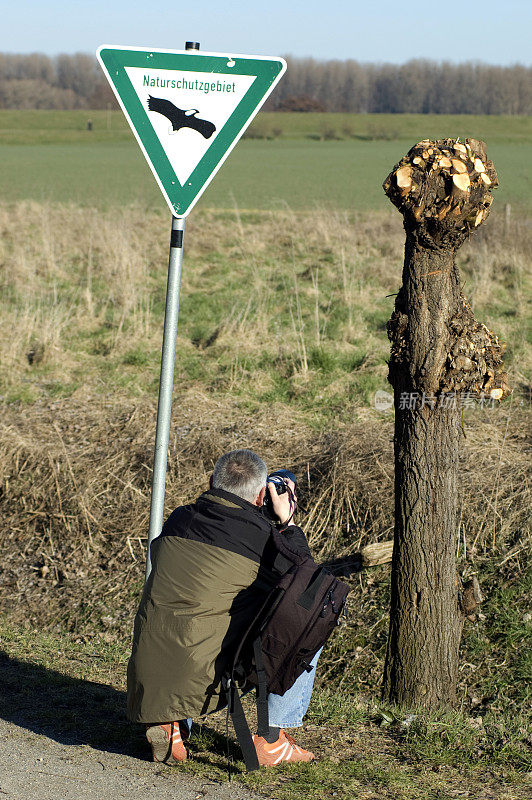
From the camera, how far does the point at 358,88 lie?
384 feet

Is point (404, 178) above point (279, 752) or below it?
above

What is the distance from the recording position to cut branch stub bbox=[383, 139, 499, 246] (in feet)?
12.8

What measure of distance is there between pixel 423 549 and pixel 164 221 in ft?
49.6

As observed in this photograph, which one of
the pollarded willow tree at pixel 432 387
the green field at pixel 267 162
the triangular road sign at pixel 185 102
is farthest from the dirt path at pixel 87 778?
the green field at pixel 267 162

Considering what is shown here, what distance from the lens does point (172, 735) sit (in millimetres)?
3633

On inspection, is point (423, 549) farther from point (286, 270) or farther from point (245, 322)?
point (286, 270)

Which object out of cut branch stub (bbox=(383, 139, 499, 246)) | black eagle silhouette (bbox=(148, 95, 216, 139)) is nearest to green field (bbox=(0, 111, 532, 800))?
cut branch stub (bbox=(383, 139, 499, 246))

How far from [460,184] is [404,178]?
9.6 inches

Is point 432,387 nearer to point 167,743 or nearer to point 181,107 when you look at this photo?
point 181,107

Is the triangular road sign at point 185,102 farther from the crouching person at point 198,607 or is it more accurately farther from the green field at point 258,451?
the green field at point 258,451

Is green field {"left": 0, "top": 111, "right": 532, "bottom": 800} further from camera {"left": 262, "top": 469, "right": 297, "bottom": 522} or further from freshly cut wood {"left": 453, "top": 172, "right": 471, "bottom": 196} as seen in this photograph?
freshly cut wood {"left": 453, "top": 172, "right": 471, "bottom": 196}

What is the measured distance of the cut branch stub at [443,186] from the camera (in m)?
3.90

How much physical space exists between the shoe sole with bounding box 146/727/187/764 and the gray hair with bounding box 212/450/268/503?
1.00 meters

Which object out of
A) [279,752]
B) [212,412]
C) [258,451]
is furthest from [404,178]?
[212,412]
